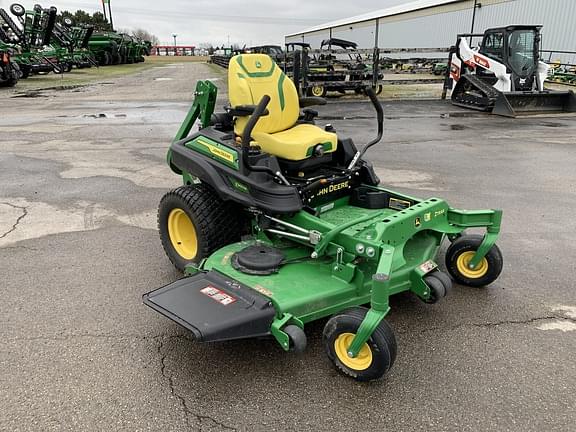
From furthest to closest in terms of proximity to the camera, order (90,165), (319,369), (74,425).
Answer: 1. (90,165)
2. (319,369)
3. (74,425)

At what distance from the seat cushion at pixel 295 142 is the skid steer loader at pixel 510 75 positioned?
33.5 ft

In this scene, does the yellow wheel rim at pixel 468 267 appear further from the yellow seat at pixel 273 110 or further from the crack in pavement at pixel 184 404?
the crack in pavement at pixel 184 404

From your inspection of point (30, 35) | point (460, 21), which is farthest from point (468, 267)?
point (460, 21)

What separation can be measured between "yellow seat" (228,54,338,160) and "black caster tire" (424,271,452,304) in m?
1.16

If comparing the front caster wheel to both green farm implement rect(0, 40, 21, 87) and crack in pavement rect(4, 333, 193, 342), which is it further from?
green farm implement rect(0, 40, 21, 87)

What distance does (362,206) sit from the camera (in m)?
3.75

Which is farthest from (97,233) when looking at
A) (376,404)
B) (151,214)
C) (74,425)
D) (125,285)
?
(376,404)

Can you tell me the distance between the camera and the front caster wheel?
2.42 metres

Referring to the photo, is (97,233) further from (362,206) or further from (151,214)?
(362,206)

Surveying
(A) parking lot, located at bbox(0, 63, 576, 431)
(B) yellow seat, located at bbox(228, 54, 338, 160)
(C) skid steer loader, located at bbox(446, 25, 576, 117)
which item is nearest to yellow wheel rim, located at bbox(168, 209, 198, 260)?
(A) parking lot, located at bbox(0, 63, 576, 431)

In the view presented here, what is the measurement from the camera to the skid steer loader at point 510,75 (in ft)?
42.1

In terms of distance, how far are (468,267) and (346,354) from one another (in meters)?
1.43

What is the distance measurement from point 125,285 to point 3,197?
2.85 meters

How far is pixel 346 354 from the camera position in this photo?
2.56 m
